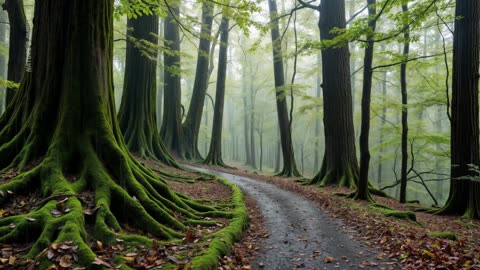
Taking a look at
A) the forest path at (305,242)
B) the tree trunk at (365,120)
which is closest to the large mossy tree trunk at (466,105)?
the tree trunk at (365,120)

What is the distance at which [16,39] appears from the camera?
30.4 ft

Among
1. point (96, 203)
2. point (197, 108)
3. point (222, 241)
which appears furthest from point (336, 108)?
point (197, 108)

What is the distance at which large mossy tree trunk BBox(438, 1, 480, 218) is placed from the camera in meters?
8.38

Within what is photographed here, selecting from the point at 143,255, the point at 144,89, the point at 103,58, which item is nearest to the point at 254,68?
the point at 144,89

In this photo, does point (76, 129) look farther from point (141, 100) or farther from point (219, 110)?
point (219, 110)

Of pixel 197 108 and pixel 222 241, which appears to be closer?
pixel 222 241

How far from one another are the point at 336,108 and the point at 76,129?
9.07 m

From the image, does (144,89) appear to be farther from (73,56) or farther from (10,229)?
(10,229)

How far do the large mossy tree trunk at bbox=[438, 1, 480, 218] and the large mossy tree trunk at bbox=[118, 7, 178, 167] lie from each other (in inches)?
363

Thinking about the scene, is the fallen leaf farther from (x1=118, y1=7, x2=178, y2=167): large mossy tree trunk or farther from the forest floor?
(x1=118, y1=7, x2=178, y2=167): large mossy tree trunk

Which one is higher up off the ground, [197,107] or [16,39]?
[16,39]

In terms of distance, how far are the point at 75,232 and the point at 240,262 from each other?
2.06 metres

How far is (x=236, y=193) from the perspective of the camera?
822 cm

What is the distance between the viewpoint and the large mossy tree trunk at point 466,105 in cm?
838
